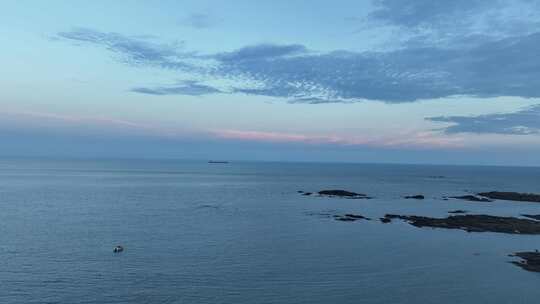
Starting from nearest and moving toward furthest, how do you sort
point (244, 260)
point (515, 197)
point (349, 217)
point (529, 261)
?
point (244, 260)
point (529, 261)
point (349, 217)
point (515, 197)

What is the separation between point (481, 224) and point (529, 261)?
69.4ft

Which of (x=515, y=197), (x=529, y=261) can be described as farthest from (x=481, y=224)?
(x=515, y=197)

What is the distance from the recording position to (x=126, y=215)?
2420 inches

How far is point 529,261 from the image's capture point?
127 feet

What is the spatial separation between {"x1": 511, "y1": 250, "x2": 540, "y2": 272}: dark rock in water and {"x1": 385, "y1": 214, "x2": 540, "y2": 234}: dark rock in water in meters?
14.1

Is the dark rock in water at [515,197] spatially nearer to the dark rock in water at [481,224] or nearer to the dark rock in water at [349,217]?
the dark rock in water at [481,224]

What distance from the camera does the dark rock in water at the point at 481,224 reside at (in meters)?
55.6

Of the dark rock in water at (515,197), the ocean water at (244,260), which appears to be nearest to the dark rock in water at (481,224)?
the ocean water at (244,260)

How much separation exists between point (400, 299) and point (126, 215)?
145 feet

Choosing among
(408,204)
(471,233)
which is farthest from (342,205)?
(471,233)

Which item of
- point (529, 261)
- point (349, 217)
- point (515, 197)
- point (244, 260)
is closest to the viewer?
point (244, 260)

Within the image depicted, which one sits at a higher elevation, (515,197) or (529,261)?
(515,197)

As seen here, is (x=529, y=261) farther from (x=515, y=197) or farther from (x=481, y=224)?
(x=515, y=197)

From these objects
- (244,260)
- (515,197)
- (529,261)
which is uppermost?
(515,197)
